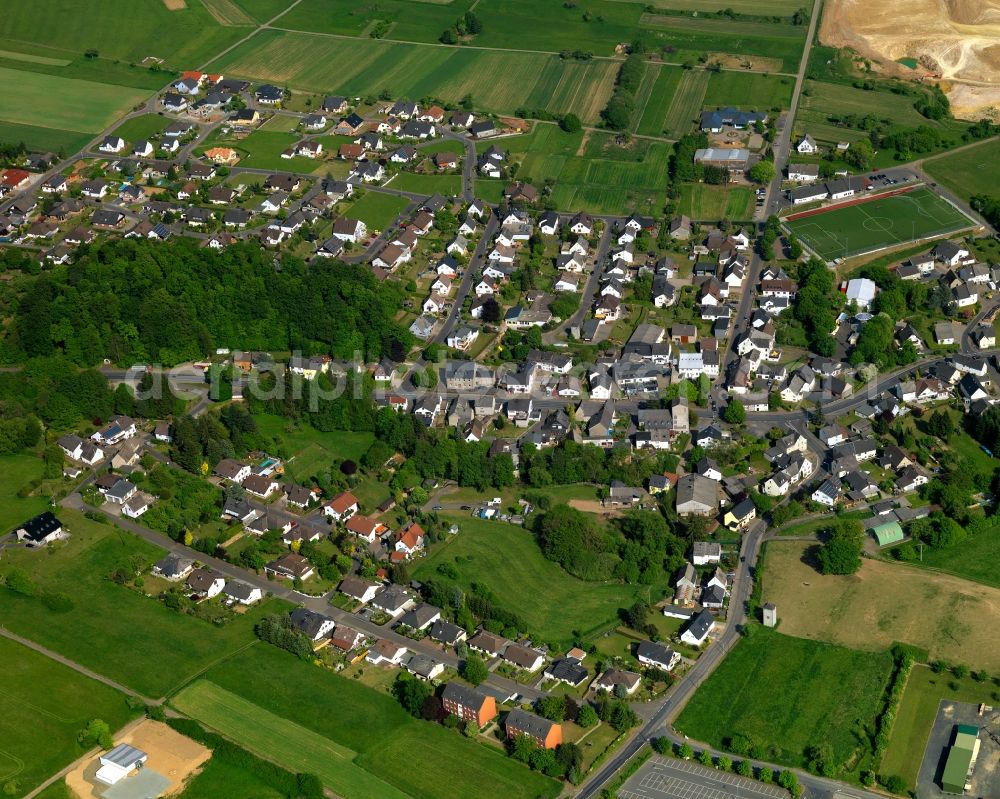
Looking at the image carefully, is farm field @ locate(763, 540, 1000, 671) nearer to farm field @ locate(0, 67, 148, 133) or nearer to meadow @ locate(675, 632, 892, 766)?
meadow @ locate(675, 632, 892, 766)

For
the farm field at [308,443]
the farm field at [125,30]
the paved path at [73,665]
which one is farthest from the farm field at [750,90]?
the paved path at [73,665]

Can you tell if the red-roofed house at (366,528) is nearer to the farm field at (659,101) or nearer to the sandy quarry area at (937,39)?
the farm field at (659,101)

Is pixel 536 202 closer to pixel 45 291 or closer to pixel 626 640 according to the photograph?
pixel 45 291

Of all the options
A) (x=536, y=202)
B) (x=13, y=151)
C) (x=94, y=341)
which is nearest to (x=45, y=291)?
(x=94, y=341)

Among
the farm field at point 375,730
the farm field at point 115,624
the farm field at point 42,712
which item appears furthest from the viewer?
the farm field at point 115,624

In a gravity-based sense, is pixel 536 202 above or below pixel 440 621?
above
